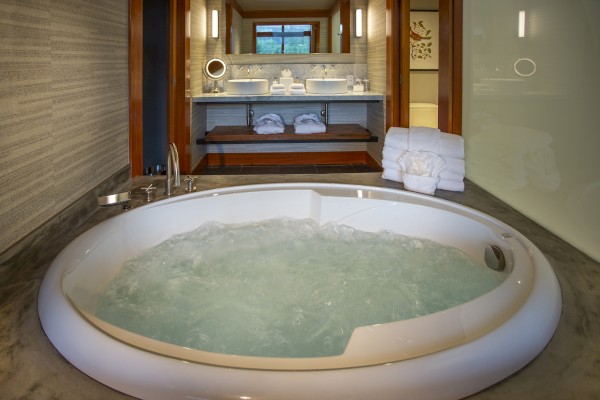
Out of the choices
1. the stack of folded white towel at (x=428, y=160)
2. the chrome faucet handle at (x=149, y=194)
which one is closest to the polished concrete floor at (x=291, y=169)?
the stack of folded white towel at (x=428, y=160)

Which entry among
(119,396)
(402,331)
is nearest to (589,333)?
(402,331)

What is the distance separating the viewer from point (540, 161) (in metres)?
1.67

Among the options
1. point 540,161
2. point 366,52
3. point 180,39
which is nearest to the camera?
point 540,161

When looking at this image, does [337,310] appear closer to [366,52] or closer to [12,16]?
[12,16]

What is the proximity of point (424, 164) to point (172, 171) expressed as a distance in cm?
110

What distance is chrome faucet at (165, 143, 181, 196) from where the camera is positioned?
2.08 metres

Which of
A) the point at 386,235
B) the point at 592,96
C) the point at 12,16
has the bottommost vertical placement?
the point at 386,235

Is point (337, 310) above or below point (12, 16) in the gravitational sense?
below

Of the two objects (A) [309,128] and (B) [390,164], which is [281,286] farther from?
(A) [309,128]

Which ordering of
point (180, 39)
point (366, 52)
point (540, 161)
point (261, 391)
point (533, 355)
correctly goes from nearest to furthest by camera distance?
point (261, 391) → point (533, 355) → point (540, 161) → point (180, 39) → point (366, 52)

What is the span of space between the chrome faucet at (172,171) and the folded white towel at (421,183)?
1000 mm

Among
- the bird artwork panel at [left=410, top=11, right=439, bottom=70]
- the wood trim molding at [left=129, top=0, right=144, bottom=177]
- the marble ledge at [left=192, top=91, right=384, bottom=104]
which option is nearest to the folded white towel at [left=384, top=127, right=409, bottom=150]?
the wood trim molding at [left=129, top=0, right=144, bottom=177]

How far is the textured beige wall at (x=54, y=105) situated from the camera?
1292 mm

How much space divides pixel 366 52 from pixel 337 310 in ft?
15.1
